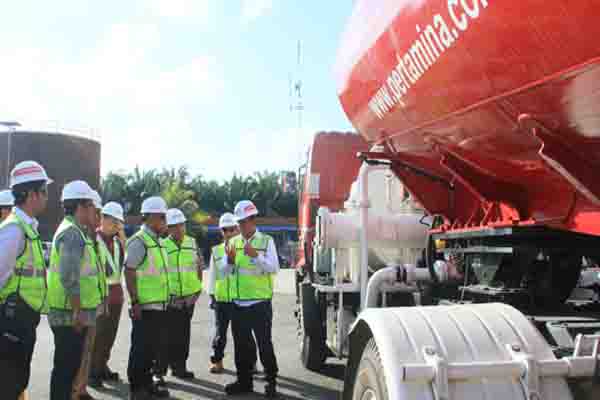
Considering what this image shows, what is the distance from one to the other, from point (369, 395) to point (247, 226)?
3474 mm

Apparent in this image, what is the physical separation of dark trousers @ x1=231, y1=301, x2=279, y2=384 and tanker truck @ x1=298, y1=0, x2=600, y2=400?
1.56 meters

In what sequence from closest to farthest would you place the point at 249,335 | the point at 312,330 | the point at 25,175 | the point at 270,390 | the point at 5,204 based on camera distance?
1. the point at 25,175
2. the point at 270,390
3. the point at 249,335
4. the point at 312,330
5. the point at 5,204

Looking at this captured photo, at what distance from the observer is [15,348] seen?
392 cm

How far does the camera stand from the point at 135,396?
5.82 meters

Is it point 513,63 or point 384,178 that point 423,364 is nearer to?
point 513,63

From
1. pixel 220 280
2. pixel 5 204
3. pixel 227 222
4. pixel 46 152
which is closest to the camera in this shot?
pixel 220 280

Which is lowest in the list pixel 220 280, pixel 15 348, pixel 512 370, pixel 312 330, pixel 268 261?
pixel 312 330

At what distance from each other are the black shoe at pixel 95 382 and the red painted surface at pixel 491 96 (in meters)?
4.10

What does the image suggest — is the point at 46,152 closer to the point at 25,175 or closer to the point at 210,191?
the point at 210,191

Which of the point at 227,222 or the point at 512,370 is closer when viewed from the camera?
the point at 512,370

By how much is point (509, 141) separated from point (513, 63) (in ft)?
2.15

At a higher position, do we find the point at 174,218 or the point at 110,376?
the point at 174,218

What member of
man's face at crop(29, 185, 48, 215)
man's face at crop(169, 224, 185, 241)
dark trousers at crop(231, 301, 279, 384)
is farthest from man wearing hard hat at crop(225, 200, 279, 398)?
man's face at crop(29, 185, 48, 215)

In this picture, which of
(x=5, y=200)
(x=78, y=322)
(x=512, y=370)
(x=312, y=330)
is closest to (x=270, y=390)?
(x=312, y=330)
